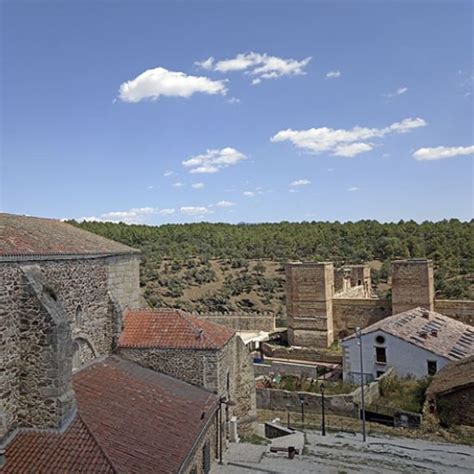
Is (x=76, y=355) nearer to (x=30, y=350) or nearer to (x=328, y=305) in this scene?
A: (x=30, y=350)

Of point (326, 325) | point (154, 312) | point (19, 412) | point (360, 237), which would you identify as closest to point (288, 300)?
point (326, 325)

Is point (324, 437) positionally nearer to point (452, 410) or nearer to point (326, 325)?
point (452, 410)

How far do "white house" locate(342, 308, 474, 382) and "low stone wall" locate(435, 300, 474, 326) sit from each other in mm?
3389

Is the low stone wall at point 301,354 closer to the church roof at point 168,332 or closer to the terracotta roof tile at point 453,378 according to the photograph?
the terracotta roof tile at point 453,378

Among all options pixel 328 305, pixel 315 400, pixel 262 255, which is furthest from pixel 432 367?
pixel 262 255

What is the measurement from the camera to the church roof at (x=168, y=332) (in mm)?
14188

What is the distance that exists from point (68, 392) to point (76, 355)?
2894 millimetres

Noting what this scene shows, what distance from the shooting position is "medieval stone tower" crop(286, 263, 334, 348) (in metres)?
32.4

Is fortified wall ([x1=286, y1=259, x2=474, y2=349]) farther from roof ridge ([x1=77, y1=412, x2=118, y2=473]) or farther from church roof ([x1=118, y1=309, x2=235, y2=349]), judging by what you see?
roof ridge ([x1=77, y1=412, x2=118, y2=473])

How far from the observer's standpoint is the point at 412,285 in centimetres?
3005

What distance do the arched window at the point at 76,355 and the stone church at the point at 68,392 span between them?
0.03 m

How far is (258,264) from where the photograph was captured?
190 ft

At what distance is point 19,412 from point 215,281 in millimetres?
45112

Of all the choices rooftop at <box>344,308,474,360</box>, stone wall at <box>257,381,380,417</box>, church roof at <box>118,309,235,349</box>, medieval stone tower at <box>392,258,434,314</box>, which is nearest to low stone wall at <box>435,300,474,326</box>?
medieval stone tower at <box>392,258,434,314</box>
